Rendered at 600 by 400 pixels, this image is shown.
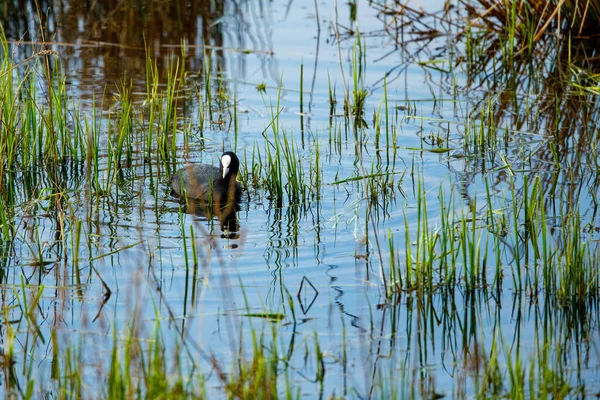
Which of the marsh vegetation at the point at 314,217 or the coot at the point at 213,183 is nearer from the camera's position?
the marsh vegetation at the point at 314,217

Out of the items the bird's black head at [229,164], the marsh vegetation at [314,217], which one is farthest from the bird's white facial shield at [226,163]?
the marsh vegetation at [314,217]

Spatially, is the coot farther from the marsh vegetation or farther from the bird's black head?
the marsh vegetation

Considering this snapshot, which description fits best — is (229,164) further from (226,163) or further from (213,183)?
(213,183)

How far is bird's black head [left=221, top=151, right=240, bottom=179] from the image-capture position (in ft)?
22.2

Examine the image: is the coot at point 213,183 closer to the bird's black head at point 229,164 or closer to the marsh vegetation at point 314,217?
the bird's black head at point 229,164

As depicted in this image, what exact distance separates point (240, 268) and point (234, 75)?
4.68 metres

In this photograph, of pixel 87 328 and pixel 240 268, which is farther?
pixel 240 268

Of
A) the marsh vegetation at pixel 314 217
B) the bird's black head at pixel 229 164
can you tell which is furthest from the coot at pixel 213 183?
the marsh vegetation at pixel 314 217

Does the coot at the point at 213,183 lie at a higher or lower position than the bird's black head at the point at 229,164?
lower

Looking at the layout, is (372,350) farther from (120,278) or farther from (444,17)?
(444,17)

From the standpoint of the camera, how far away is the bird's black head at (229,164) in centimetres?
678

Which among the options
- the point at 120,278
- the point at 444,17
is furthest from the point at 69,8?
the point at 120,278

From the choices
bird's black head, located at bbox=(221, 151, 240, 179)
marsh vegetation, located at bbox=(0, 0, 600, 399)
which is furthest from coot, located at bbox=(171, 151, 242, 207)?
marsh vegetation, located at bbox=(0, 0, 600, 399)

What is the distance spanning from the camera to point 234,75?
9539 mm
